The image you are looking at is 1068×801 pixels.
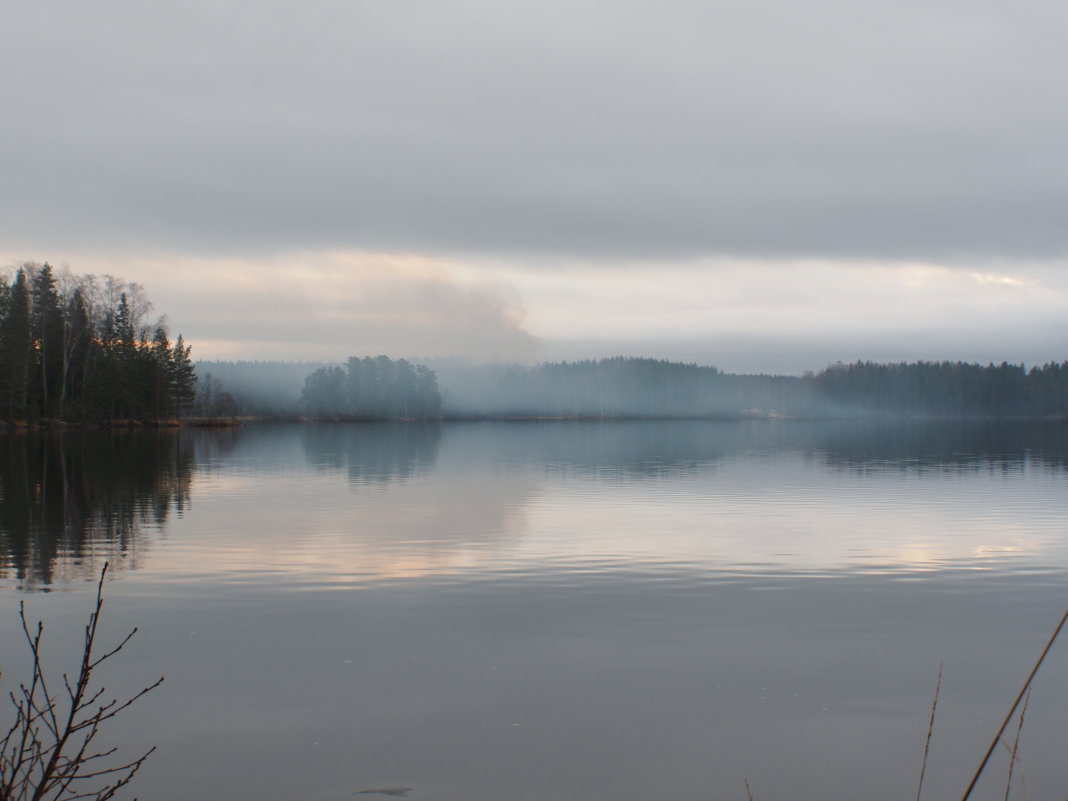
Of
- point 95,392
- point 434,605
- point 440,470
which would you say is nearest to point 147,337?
point 95,392

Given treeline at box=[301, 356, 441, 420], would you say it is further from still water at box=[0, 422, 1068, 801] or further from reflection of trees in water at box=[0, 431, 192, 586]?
still water at box=[0, 422, 1068, 801]

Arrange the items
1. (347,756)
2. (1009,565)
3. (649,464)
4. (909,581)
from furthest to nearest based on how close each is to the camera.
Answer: (649,464), (1009,565), (909,581), (347,756)

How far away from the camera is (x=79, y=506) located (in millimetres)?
26391

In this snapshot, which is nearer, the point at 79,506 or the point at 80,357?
the point at 79,506

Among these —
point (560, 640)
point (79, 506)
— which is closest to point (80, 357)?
point (79, 506)

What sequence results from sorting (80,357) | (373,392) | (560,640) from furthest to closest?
(373,392)
(80,357)
(560,640)

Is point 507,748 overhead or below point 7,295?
below

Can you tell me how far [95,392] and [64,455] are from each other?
47.3m

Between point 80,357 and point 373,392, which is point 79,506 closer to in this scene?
point 80,357

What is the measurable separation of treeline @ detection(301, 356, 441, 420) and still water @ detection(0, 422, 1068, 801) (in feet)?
464

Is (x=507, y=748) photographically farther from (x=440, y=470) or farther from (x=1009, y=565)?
(x=440, y=470)

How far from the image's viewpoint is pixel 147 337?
367 ft

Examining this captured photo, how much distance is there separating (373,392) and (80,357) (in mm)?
77681

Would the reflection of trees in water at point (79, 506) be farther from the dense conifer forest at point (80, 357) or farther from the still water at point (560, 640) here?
the dense conifer forest at point (80, 357)
